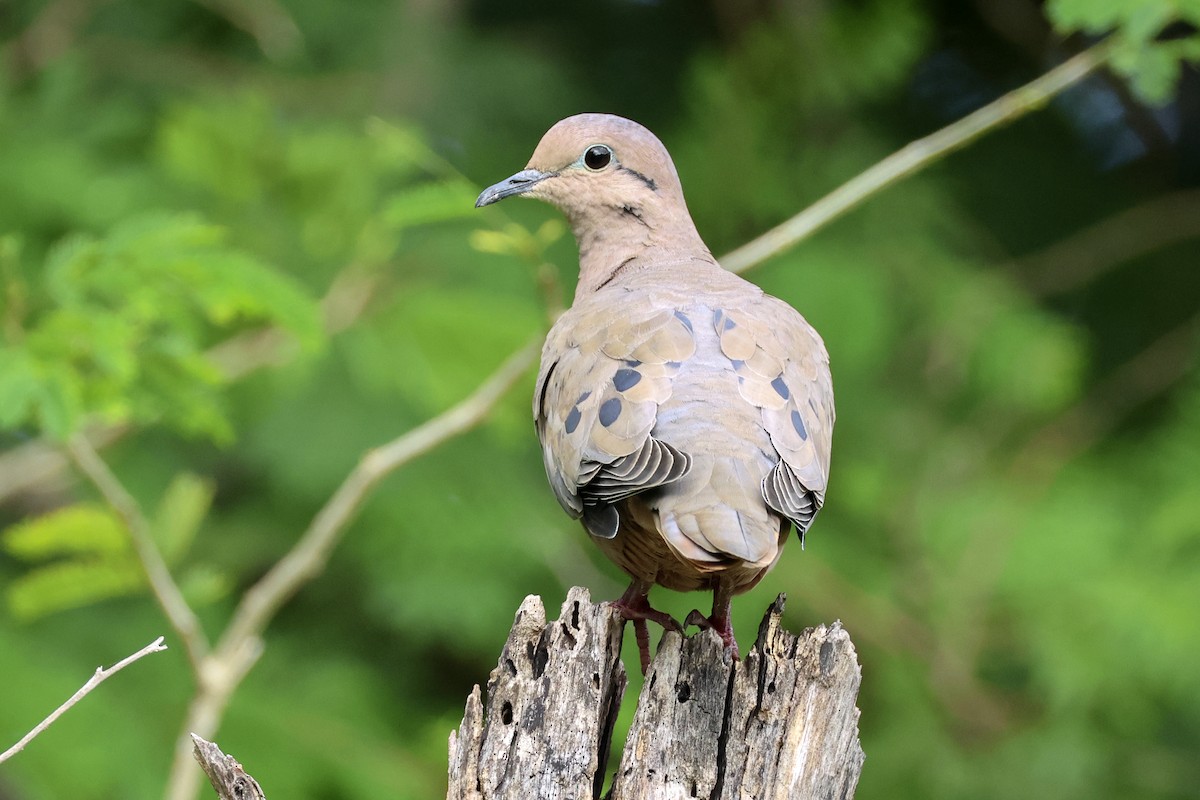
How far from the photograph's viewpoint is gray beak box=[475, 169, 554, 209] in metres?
3.98

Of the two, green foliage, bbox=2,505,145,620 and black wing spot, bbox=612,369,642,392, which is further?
green foliage, bbox=2,505,145,620

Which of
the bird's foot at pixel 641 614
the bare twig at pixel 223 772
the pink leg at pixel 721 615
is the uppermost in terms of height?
the pink leg at pixel 721 615

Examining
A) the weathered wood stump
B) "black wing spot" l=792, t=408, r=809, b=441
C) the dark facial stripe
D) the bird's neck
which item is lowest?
the weathered wood stump

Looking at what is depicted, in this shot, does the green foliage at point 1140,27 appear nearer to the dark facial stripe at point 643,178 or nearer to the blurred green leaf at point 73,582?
the dark facial stripe at point 643,178

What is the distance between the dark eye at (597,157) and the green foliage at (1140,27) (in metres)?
1.31

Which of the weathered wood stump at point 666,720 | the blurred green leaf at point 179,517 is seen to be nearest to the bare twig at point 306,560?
the blurred green leaf at point 179,517

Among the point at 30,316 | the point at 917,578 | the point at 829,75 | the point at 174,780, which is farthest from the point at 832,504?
the point at 30,316

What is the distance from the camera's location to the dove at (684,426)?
111 inches

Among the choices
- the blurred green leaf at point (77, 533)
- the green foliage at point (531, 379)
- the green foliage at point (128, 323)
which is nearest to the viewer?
the green foliage at point (128, 323)

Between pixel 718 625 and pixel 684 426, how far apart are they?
22.7 inches

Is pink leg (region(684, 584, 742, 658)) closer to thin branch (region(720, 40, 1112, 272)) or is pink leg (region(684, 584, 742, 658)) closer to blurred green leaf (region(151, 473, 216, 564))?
thin branch (region(720, 40, 1112, 272))

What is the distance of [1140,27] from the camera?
3.76m

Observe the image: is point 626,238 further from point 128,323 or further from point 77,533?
point 77,533

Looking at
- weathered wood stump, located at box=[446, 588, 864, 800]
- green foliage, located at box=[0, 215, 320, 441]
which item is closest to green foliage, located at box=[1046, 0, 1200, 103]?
weathered wood stump, located at box=[446, 588, 864, 800]
